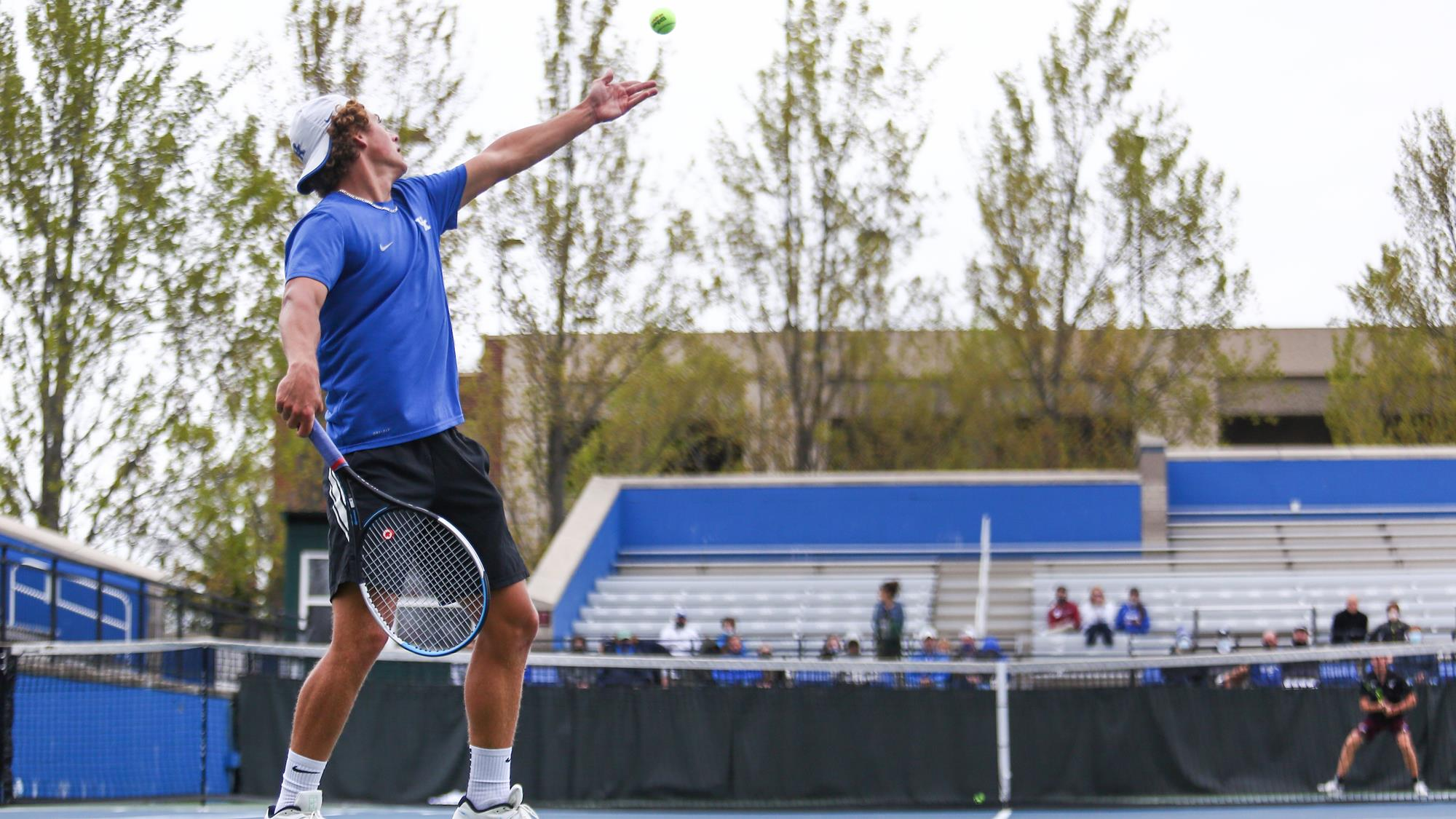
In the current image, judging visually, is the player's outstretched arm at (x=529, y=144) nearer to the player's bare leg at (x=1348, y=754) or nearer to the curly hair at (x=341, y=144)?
the curly hair at (x=341, y=144)

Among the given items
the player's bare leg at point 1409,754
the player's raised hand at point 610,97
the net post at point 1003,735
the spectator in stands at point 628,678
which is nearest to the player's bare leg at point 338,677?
the player's raised hand at point 610,97

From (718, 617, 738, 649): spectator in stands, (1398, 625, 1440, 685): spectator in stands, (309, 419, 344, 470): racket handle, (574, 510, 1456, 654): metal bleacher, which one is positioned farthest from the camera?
(574, 510, 1456, 654): metal bleacher

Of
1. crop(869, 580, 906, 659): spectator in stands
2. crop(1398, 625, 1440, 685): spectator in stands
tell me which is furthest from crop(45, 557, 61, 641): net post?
crop(1398, 625, 1440, 685): spectator in stands

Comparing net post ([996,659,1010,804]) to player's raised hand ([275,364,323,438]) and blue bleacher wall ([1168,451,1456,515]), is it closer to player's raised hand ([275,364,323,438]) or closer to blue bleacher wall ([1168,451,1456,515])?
player's raised hand ([275,364,323,438])

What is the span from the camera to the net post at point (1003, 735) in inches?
539

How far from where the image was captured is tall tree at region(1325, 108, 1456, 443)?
1204 inches

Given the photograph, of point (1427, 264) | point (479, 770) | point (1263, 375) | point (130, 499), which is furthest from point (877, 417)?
point (479, 770)

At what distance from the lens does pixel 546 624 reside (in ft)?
69.5

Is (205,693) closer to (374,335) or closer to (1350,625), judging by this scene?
(374,335)

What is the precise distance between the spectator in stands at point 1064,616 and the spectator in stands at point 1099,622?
409 millimetres

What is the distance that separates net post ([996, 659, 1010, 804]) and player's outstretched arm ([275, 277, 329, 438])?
32.9 ft

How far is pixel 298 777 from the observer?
15.5 feet

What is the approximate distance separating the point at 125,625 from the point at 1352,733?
13064 millimetres

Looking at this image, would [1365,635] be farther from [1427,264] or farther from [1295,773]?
[1427,264]
